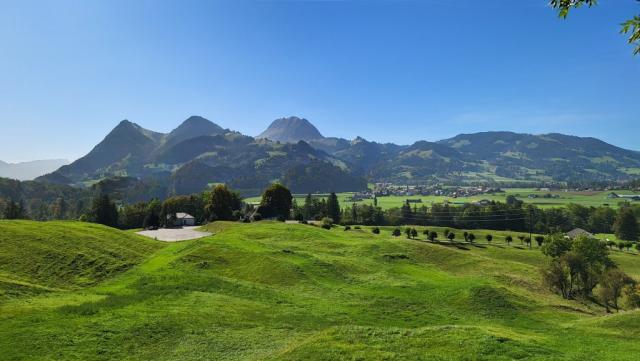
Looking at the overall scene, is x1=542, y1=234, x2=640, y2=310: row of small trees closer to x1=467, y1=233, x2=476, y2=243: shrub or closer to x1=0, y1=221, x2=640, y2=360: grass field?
x1=0, y1=221, x2=640, y2=360: grass field

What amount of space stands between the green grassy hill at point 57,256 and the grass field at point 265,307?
0.22 meters

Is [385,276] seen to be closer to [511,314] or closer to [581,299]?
[511,314]

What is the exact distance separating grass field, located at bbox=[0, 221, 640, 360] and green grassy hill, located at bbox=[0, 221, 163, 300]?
0.74ft

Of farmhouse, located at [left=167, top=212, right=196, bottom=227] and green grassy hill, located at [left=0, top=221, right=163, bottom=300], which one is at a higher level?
green grassy hill, located at [left=0, top=221, right=163, bottom=300]

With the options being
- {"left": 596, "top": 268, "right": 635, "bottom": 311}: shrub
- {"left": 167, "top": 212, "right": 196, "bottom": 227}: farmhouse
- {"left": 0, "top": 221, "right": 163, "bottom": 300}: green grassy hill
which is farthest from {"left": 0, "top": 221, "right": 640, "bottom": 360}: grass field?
{"left": 167, "top": 212, "right": 196, "bottom": 227}: farmhouse

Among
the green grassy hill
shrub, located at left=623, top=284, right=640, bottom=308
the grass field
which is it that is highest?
the green grassy hill

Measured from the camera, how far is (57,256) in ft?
144

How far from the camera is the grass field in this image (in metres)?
23.1

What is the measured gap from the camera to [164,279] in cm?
4178

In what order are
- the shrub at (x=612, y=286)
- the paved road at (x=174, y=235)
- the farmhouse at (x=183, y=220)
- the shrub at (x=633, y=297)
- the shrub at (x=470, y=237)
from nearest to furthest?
the shrub at (x=633, y=297)
the shrub at (x=612, y=286)
the paved road at (x=174, y=235)
the shrub at (x=470, y=237)
the farmhouse at (x=183, y=220)

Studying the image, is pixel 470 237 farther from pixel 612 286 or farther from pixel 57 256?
pixel 57 256

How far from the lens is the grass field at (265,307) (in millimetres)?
23141

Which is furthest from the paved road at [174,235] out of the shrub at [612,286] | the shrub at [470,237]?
the shrub at [612,286]

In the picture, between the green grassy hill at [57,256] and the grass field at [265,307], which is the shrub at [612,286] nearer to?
the grass field at [265,307]
